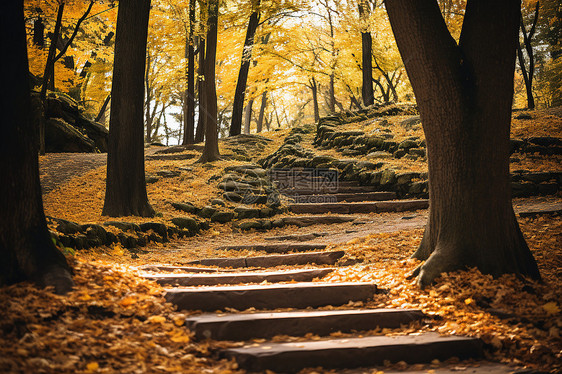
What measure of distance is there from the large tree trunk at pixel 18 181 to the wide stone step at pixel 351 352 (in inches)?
68.2

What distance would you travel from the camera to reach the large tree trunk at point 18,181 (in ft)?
10.8

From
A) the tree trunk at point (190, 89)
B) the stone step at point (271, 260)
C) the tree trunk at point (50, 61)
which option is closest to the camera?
the stone step at point (271, 260)

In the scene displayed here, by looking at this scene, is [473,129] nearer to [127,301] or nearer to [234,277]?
[234,277]

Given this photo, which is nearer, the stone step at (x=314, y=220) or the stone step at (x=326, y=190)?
the stone step at (x=314, y=220)

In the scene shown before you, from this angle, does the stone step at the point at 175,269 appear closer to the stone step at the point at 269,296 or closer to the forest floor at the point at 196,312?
the forest floor at the point at 196,312

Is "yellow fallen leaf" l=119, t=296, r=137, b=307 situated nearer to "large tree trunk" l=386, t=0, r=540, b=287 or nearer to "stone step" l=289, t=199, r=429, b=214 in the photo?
"large tree trunk" l=386, t=0, r=540, b=287

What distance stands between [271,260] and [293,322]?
94.1 inches

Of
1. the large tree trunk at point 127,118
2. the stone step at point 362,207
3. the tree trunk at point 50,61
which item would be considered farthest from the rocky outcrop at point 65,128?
the stone step at point 362,207

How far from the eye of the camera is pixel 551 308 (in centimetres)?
347

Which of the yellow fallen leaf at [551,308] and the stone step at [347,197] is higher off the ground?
the stone step at [347,197]

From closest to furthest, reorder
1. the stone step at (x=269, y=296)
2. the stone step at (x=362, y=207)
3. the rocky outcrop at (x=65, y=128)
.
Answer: the stone step at (x=269, y=296), the stone step at (x=362, y=207), the rocky outcrop at (x=65, y=128)

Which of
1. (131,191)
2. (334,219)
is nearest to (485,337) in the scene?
(334,219)

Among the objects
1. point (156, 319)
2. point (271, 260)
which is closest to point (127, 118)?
point (271, 260)

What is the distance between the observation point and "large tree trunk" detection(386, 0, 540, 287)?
4188 millimetres
